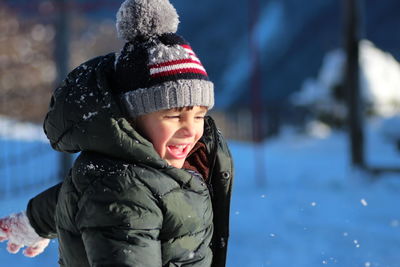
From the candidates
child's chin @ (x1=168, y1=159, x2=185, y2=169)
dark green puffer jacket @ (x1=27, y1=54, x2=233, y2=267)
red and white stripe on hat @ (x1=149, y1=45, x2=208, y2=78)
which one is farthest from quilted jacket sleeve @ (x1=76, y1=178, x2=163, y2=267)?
red and white stripe on hat @ (x1=149, y1=45, x2=208, y2=78)

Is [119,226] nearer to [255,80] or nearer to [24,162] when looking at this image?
[255,80]

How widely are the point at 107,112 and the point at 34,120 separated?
1007 centimetres

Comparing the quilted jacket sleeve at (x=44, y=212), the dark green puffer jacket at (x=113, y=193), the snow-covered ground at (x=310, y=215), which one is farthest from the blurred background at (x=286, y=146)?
the quilted jacket sleeve at (x=44, y=212)

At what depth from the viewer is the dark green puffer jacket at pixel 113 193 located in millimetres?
1565

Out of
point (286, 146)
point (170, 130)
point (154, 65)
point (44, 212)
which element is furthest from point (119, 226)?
point (286, 146)

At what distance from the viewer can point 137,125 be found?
1.81m

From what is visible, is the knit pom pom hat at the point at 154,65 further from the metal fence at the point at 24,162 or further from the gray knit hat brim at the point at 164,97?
the metal fence at the point at 24,162

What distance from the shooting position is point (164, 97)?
5.67ft

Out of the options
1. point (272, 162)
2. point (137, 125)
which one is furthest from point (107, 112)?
point (272, 162)

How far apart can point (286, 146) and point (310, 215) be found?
579 centimetres

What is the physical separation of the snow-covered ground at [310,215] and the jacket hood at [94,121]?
199 cm

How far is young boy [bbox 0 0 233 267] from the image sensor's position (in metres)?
1.58

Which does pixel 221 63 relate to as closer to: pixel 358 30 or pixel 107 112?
pixel 358 30

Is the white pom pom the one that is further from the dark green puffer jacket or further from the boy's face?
the boy's face
